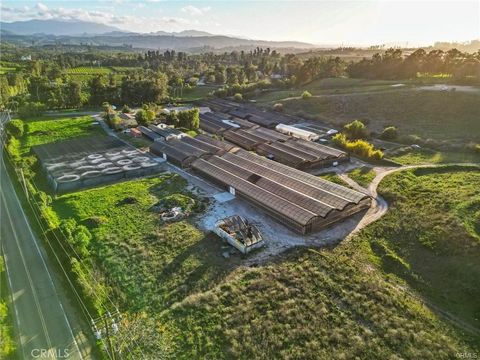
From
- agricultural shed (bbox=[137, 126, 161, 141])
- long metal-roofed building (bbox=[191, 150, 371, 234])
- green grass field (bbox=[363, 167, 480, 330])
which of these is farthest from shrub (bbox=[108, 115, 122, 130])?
green grass field (bbox=[363, 167, 480, 330])

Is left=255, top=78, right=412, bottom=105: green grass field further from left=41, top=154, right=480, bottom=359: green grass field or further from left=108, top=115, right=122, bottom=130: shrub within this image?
left=41, top=154, right=480, bottom=359: green grass field

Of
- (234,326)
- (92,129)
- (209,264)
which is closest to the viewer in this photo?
(234,326)

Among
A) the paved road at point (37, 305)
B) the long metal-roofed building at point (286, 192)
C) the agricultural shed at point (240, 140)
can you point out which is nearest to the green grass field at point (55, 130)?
the agricultural shed at point (240, 140)

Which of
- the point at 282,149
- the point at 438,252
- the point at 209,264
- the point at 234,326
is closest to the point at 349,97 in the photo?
the point at 282,149

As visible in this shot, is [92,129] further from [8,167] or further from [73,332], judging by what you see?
[73,332]

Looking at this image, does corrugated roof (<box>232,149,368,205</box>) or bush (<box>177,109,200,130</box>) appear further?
bush (<box>177,109,200,130</box>)

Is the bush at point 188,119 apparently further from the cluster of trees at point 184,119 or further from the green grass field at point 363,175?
the green grass field at point 363,175
